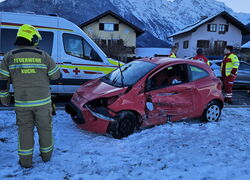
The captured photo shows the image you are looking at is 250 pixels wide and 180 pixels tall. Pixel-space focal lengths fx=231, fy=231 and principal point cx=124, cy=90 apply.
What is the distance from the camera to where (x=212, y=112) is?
549cm

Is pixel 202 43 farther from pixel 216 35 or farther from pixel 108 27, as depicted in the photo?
pixel 108 27

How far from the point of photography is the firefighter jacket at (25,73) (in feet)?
9.76

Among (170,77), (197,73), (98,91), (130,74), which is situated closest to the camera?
(98,91)

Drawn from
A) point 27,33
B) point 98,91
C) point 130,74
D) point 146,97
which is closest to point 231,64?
point 130,74

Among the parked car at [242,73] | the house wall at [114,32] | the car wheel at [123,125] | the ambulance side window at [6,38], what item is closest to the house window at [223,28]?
the house wall at [114,32]

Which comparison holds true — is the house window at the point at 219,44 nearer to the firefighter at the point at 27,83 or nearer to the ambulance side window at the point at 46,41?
the ambulance side window at the point at 46,41

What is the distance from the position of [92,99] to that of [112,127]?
2.08 ft

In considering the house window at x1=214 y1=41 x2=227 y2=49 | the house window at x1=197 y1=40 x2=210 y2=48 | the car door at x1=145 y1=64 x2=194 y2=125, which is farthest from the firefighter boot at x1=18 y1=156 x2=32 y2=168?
the house window at x1=197 y1=40 x2=210 y2=48

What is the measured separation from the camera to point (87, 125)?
428 cm

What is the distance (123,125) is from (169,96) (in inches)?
47.3

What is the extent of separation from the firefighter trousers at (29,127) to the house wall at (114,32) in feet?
103

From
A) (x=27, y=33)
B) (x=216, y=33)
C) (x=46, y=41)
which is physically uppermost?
(x=216, y=33)

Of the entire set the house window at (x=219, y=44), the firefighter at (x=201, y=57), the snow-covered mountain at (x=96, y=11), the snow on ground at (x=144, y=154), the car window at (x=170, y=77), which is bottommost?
the snow on ground at (x=144, y=154)

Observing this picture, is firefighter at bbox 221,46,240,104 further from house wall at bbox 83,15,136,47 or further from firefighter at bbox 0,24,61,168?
house wall at bbox 83,15,136,47
